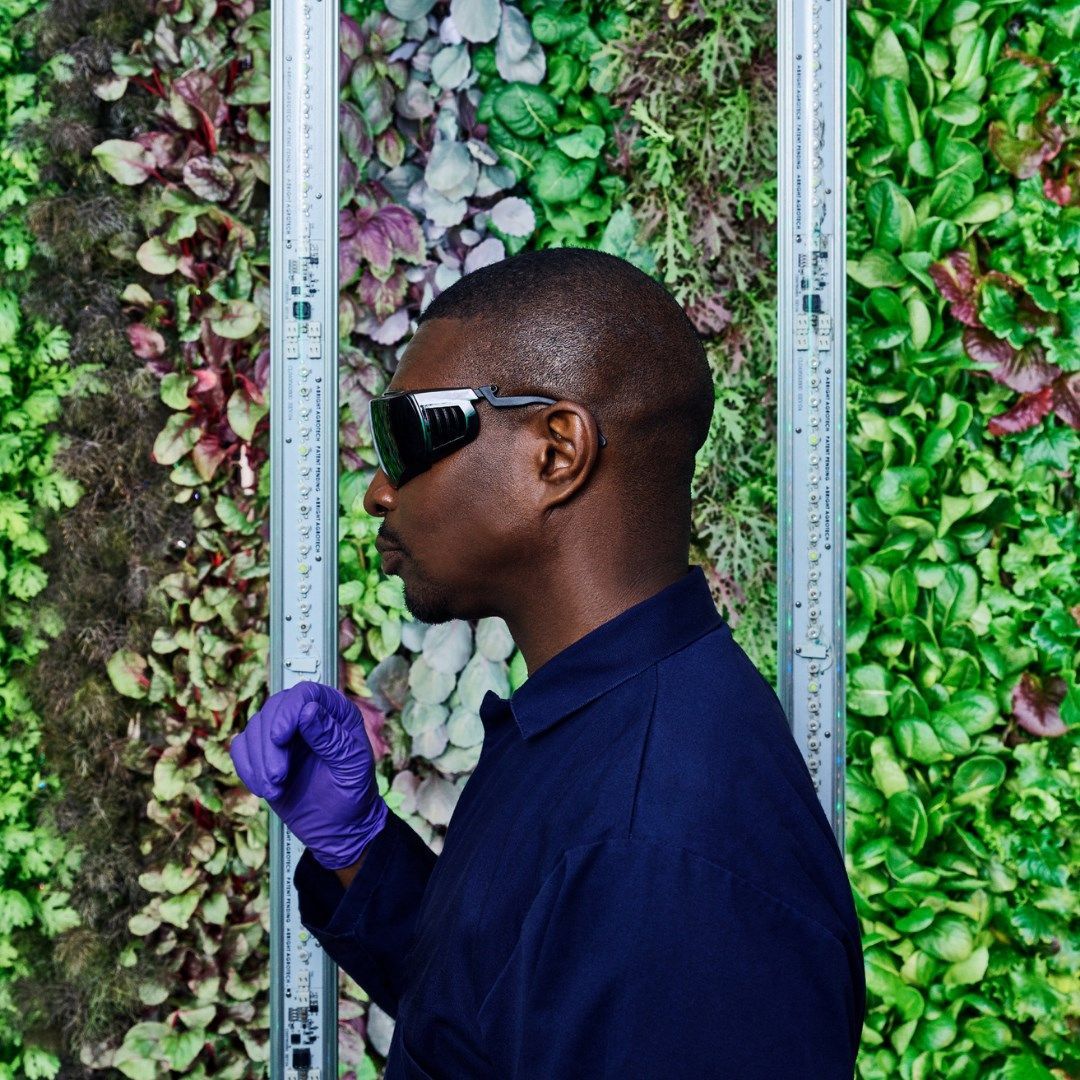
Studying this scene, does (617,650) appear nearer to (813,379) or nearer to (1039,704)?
(813,379)

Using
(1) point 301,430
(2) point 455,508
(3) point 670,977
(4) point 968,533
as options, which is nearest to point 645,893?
(3) point 670,977

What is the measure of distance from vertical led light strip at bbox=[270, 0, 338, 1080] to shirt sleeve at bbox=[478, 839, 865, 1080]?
0.84m

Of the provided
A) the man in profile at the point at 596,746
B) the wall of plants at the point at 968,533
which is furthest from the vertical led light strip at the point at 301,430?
the wall of plants at the point at 968,533

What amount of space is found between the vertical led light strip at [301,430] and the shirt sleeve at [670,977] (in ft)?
2.75

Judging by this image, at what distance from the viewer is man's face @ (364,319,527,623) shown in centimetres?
79

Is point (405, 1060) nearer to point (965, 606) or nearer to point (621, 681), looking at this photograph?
point (621, 681)

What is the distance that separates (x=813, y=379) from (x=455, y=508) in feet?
2.60

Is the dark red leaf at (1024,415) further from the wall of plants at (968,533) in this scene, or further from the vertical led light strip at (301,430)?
the vertical led light strip at (301,430)

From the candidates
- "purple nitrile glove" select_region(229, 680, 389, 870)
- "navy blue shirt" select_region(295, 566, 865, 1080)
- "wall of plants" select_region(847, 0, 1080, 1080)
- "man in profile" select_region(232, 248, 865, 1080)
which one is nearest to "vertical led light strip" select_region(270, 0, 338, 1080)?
"purple nitrile glove" select_region(229, 680, 389, 870)

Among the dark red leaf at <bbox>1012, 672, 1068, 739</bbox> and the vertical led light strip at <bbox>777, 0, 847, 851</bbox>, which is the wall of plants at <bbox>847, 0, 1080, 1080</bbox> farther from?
the vertical led light strip at <bbox>777, 0, 847, 851</bbox>

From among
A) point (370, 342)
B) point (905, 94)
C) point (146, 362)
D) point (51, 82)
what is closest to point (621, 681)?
point (370, 342)

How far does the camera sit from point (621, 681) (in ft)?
2.43

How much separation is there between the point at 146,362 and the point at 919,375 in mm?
1147

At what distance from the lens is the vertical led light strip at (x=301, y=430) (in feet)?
4.49
